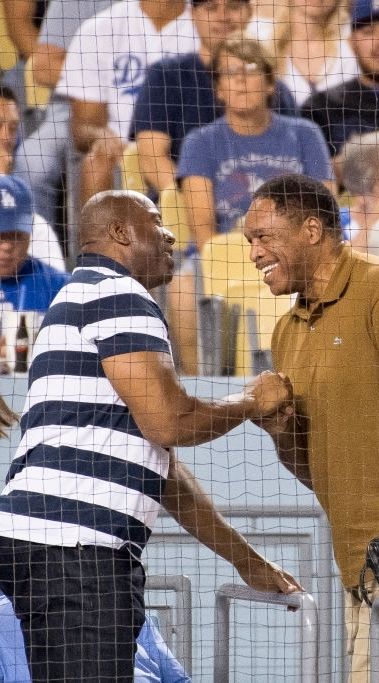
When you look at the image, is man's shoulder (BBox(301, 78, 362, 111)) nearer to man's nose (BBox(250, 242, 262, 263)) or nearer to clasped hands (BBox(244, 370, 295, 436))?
man's nose (BBox(250, 242, 262, 263))

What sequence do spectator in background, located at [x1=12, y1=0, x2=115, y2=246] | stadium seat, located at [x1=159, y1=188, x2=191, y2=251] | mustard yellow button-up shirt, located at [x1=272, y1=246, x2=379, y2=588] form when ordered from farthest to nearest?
spectator in background, located at [x1=12, y1=0, x2=115, y2=246]
stadium seat, located at [x1=159, y1=188, x2=191, y2=251]
mustard yellow button-up shirt, located at [x1=272, y1=246, x2=379, y2=588]

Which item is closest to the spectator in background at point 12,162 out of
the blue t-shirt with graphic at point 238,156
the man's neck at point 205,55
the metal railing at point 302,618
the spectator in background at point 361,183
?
the blue t-shirt with graphic at point 238,156

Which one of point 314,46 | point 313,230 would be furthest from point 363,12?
Answer: point 313,230

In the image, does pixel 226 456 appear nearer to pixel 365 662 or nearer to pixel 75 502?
pixel 365 662

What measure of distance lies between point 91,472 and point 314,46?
3.93m

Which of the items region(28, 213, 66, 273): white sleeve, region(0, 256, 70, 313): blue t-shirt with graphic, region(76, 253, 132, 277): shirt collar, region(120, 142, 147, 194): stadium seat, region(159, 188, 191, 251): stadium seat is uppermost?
region(120, 142, 147, 194): stadium seat

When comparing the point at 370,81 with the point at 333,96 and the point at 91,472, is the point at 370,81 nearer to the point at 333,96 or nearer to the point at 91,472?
the point at 333,96

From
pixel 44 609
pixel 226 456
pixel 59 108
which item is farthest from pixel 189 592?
pixel 59 108

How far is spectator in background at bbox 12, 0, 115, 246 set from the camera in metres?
5.66

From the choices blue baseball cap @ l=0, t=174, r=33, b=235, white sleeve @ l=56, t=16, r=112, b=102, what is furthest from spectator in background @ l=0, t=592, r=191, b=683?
white sleeve @ l=56, t=16, r=112, b=102

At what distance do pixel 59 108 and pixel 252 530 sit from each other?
2.64m

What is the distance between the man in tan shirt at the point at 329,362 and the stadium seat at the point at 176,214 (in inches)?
86.5

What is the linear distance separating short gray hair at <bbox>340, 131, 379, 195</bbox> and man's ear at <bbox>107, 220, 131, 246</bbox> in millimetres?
2713

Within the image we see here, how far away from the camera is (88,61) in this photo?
5.90 meters
